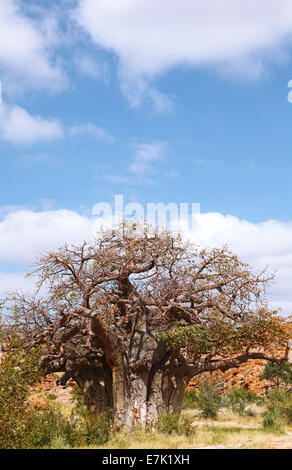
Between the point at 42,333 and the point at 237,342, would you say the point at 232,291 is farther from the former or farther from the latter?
the point at 42,333

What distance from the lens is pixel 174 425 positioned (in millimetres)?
16594

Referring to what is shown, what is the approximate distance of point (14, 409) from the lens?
11734 mm

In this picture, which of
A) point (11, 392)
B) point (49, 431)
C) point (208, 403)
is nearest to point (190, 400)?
point (208, 403)

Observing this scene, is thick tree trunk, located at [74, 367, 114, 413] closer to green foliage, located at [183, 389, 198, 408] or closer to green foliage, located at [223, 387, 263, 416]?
green foliage, located at [223, 387, 263, 416]

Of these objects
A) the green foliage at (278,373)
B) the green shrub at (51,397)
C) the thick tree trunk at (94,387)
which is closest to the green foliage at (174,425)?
the thick tree trunk at (94,387)

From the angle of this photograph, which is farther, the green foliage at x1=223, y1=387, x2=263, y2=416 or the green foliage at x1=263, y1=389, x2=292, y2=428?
the green foliage at x1=223, y1=387, x2=263, y2=416

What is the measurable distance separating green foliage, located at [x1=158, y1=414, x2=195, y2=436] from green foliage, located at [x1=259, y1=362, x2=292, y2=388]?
17344mm

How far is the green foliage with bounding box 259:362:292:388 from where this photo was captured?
33.4 m

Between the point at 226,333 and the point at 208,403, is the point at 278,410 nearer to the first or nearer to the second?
the point at 208,403

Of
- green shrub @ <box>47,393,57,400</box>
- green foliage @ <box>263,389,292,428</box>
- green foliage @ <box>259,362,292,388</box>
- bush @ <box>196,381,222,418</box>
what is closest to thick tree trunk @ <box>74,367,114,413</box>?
green foliage @ <box>263,389,292,428</box>

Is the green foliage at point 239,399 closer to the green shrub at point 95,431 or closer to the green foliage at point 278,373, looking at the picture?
the green foliage at point 278,373

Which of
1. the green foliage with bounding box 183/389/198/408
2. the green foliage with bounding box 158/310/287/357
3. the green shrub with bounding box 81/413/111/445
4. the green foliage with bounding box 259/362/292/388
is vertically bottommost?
the green foliage with bounding box 183/389/198/408

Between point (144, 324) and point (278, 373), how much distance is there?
19471 millimetres
